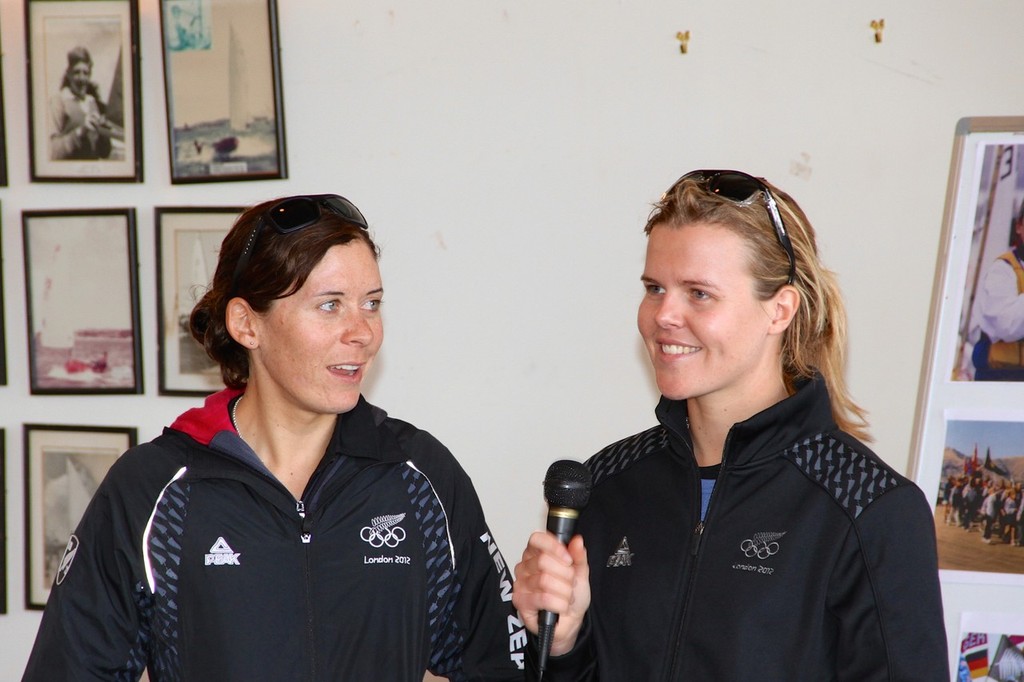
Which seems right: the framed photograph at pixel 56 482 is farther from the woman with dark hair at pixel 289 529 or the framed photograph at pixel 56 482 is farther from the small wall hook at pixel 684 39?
the small wall hook at pixel 684 39

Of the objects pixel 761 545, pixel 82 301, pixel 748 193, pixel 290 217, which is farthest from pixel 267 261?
pixel 82 301

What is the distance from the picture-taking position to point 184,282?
3.27m

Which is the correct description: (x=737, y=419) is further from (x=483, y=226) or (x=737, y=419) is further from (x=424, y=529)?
(x=483, y=226)

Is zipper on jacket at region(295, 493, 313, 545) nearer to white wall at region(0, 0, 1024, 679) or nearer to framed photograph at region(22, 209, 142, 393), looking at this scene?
white wall at region(0, 0, 1024, 679)

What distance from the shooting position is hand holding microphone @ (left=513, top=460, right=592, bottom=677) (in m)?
1.62

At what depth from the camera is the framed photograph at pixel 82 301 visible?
10.8 ft

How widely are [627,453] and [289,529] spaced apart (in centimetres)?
65

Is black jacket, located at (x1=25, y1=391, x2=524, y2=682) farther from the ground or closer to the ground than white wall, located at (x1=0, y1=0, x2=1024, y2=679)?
closer to the ground

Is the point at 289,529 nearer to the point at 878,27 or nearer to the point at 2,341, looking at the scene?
the point at 2,341

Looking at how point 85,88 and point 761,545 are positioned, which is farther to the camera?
point 85,88

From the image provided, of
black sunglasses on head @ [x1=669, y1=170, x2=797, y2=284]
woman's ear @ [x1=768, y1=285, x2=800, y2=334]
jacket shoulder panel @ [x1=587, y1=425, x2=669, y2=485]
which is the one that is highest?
black sunglasses on head @ [x1=669, y1=170, x2=797, y2=284]

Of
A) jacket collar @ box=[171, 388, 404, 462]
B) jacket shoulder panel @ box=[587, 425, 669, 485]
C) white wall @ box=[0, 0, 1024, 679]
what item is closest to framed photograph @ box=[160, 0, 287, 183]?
white wall @ box=[0, 0, 1024, 679]

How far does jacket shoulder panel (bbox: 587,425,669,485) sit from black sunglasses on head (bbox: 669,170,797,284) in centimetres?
40

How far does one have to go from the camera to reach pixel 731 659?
159 cm
